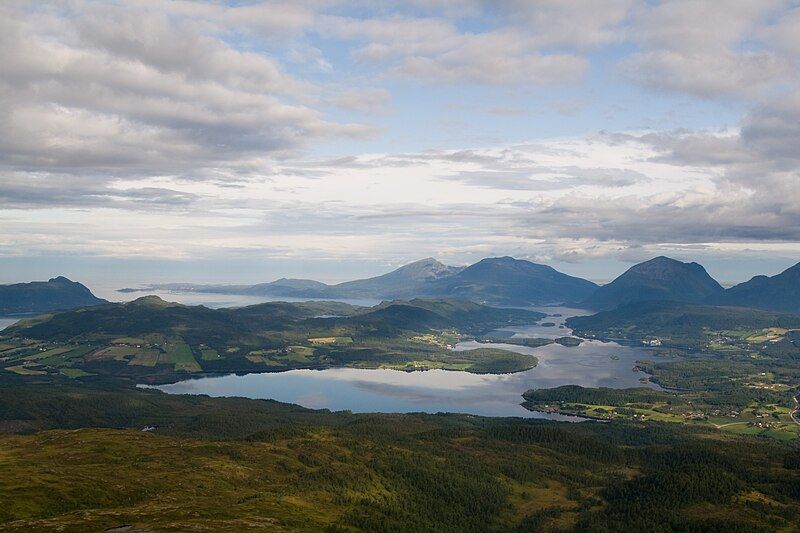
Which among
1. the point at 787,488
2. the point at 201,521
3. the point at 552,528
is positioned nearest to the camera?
the point at 201,521

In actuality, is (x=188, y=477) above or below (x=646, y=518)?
above

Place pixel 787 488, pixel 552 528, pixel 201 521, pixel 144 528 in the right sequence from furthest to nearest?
pixel 787 488 → pixel 552 528 → pixel 201 521 → pixel 144 528

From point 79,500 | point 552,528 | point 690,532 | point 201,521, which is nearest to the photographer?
point 201,521

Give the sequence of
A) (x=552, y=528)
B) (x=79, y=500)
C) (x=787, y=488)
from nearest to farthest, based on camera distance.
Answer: (x=79, y=500), (x=552, y=528), (x=787, y=488)

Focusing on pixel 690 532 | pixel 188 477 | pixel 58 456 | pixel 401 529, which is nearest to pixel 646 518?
pixel 690 532

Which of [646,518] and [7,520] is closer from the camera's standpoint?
[7,520]

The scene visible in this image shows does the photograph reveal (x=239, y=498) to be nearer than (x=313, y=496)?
Yes

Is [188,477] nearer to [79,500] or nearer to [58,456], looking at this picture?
[79,500]

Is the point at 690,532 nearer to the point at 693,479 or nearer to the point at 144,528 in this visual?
the point at 693,479

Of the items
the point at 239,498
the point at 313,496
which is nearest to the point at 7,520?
the point at 239,498
